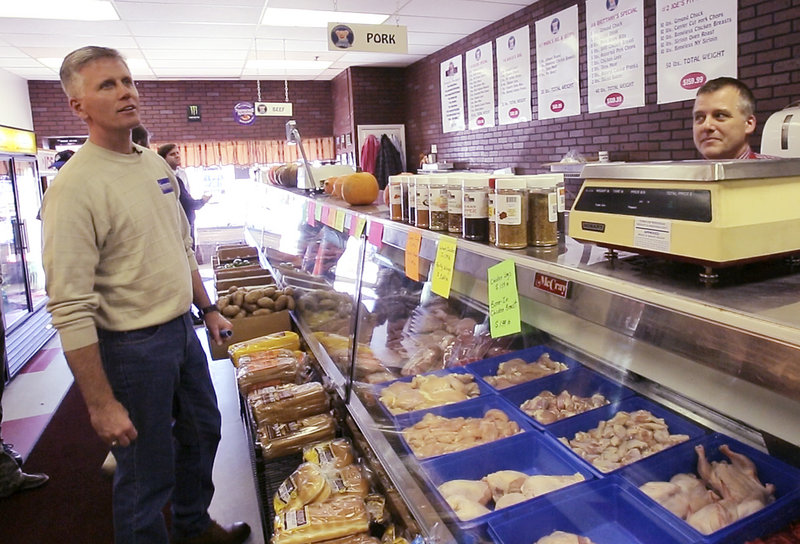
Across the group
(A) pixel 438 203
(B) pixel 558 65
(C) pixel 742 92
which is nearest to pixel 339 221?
(A) pixel 438 203

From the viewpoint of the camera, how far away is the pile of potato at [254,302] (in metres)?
3.30

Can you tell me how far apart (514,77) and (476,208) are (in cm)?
621

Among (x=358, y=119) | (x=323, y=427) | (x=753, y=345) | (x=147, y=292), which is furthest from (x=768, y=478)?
(x=358, y=119)

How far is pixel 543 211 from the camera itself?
1.31 meters

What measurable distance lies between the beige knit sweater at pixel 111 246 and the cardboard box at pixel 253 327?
45.2 inches

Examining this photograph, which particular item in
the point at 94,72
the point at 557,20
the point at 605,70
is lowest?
the point at 94,72

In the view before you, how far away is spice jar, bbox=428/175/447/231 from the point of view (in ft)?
5.30

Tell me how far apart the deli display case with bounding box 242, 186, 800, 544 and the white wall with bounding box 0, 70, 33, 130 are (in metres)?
9.21

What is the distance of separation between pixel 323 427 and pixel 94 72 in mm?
1416

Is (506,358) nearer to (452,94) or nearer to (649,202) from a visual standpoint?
(649,202)

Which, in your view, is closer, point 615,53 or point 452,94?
point 615,53

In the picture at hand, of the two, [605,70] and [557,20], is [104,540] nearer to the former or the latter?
[605,70]

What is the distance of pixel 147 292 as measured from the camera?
193 cm

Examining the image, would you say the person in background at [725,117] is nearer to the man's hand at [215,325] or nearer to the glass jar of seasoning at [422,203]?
the glass jar of seasoning at [422,203]
